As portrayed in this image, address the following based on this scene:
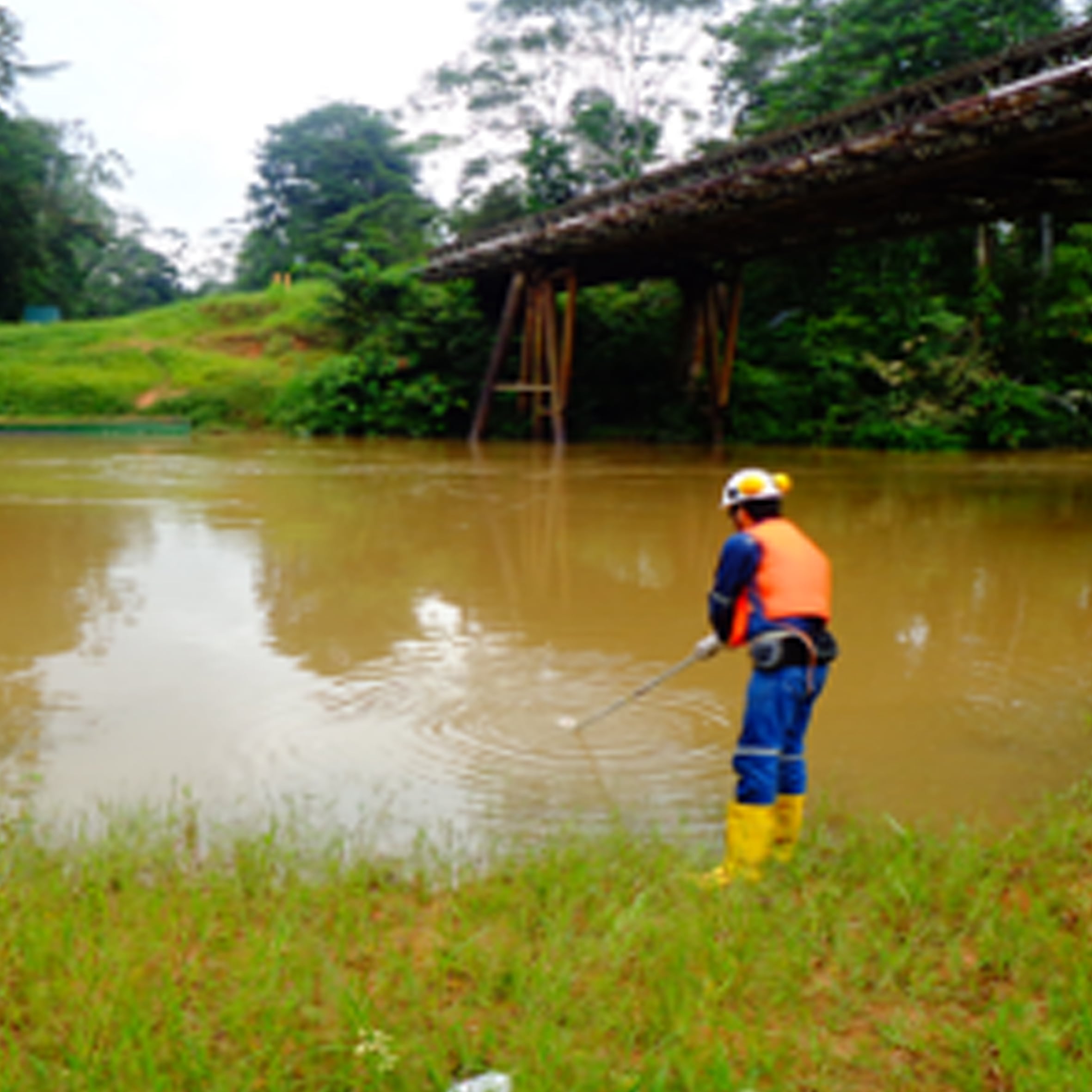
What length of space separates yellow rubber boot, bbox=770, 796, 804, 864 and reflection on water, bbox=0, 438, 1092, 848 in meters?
0.41

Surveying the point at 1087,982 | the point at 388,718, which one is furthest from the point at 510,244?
the point at 1087,982

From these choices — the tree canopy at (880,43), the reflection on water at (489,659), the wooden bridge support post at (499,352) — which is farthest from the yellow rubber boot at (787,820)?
the tree canopy at (880,43)

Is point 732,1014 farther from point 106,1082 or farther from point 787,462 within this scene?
point 787,462

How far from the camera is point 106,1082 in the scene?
8.03 ft

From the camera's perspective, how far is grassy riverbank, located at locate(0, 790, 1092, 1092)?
100 inches

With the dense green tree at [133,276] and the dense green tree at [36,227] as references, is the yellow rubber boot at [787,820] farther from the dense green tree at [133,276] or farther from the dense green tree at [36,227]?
the dense green tree at [133,276]

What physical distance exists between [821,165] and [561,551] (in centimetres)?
869

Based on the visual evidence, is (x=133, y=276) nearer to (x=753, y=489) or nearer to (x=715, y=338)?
(x=715, y=338)

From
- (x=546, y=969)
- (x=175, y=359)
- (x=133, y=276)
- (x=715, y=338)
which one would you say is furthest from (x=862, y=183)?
(x=133, y=276)

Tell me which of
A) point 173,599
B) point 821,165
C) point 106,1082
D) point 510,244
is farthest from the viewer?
point 510,244

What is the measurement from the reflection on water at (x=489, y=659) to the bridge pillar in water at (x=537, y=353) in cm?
1139

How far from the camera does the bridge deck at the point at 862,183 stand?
13.6m

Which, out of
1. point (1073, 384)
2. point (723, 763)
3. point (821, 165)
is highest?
point (821, 165)

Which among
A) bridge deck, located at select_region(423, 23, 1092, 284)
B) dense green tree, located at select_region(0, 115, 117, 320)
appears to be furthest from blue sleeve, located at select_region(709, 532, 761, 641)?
dense green tree, located at select_region(0, 115, 117, 320)
